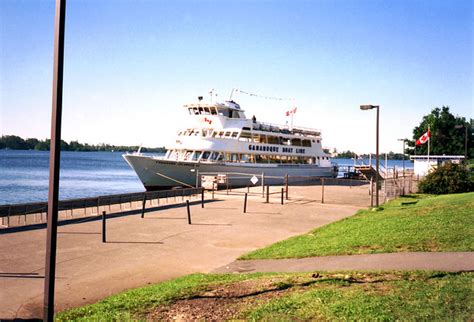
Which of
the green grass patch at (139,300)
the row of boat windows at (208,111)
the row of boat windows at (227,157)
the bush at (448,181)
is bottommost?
the green grass patch at (139,300)

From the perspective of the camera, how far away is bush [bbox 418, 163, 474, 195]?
2927cm

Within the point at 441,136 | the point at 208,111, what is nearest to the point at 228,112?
the point at 208,111

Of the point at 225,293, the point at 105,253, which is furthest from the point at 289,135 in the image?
the point at 225,293

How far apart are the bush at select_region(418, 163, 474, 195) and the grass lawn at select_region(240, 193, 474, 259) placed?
651 inches

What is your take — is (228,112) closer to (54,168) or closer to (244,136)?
(244,136)

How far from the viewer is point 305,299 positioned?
6133 mm

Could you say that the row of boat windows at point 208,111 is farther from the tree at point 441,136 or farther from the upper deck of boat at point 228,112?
the tree at point 441,136

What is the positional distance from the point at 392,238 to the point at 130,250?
682cm

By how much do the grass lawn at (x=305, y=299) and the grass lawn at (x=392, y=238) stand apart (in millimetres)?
2573

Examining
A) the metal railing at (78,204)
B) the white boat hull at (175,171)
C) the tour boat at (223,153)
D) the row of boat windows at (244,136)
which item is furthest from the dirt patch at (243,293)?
the row of boat windows at (244,136)

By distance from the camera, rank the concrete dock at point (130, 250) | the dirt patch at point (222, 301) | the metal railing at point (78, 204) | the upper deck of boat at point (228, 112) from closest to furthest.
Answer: the dirt patch at point (222, 301) → the concrete dock at point (130, 250) → the metal railing at point (78, 204) → the upper deck of boat at point (228, 112)

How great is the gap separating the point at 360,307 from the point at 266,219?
12.3m

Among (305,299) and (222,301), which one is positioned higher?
(305,299)

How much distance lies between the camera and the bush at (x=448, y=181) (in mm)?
29266
